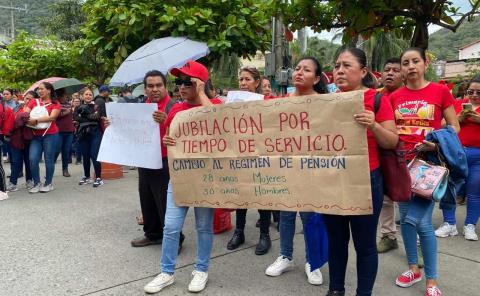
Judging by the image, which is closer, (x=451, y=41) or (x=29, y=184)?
(x=29, y=184)

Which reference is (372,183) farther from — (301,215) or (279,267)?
(279,267)

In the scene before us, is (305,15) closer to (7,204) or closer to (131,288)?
(131,288)

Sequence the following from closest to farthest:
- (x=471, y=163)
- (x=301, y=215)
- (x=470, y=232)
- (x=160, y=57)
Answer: (x=301, y=215) → (x=470, y=232) → (x=471, y=163) → (x=160, y=57)

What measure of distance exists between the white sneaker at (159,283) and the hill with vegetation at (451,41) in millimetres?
61769

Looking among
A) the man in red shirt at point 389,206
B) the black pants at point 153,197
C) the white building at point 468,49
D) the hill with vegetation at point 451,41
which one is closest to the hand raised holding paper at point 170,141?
the black pants at point 153,197

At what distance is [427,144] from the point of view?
3.22 m

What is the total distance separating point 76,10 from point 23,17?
45308mm

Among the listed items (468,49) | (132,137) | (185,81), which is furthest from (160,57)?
(468,49)

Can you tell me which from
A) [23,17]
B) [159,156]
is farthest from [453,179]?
[23,17]

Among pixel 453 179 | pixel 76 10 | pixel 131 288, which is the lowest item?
pixel 131 288

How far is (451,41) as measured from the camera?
66.9m

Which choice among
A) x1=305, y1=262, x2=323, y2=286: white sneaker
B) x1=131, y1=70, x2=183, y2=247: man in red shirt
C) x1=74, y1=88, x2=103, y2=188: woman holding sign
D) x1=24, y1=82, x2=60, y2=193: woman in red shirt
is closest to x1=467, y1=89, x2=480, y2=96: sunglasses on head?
x1=305, y1=262, x2=323, y2=286: white sneaker

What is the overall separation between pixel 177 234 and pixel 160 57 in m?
2.47

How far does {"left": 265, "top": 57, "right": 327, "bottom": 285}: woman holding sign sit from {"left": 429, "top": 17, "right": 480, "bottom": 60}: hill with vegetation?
61.1 m
